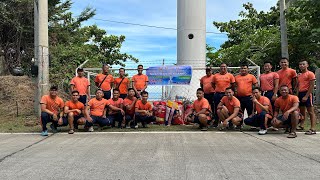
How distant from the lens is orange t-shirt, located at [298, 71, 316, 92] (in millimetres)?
9039

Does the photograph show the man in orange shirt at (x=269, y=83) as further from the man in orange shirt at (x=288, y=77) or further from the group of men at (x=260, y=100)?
the man in orange shirt at (x=288, y=77)

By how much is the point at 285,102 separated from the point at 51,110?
5.73 metres

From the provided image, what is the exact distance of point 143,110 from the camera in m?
10.1

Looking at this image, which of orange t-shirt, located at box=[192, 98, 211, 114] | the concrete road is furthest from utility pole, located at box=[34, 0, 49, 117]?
orange t-shirt, located at box=[192, 98, 211, 114]

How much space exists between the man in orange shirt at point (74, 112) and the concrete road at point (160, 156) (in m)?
0.46

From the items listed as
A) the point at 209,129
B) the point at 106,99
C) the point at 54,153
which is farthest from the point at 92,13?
the point at 54,153

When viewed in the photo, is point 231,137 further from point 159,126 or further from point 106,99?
point 106,99

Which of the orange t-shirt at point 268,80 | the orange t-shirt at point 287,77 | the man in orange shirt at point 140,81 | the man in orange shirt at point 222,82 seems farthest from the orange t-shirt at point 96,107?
the orange t-shirt at point 287,77

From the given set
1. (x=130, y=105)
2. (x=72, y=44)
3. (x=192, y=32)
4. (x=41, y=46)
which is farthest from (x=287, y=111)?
(x=72, y=44)

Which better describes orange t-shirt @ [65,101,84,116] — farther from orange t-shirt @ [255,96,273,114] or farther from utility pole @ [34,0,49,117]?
orange t-shirt @ [255,96,273,114]

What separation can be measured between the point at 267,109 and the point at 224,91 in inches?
52.3

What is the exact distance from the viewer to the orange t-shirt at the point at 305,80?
904 cm

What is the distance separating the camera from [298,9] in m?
14.2

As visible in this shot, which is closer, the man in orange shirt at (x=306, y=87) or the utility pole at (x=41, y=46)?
the man in orange shirt at (x=306, y=87)
